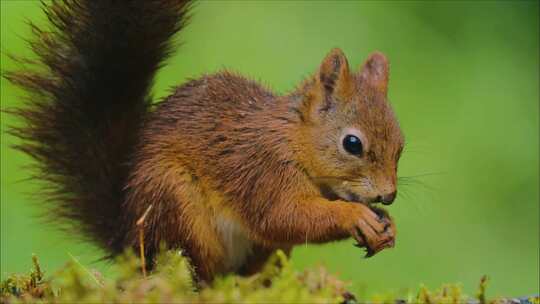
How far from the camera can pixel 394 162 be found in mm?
2764

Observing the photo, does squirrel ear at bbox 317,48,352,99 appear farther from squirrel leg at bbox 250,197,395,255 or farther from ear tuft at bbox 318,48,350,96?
squirrel leg at bbox 250,197,395,255

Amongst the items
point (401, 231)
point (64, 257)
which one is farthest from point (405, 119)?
point (64, 257)

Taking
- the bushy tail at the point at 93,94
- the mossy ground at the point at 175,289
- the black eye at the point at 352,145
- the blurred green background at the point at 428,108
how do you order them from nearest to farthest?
the mossy ground at the point at 175,289
the black eye at the point at 352,145
the bushy tail at the point at 93,94
the blurred green background at the point at 428,108

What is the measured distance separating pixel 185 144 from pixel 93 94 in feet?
1.03

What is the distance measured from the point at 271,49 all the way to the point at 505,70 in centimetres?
132

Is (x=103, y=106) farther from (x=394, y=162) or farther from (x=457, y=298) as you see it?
(x=457, y=298)

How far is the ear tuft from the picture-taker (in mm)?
2854

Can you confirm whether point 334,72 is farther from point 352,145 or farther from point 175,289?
point 175,289

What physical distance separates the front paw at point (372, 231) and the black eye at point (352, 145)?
0.55 feet

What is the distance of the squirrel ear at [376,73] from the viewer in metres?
2.96

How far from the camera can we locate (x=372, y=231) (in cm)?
264

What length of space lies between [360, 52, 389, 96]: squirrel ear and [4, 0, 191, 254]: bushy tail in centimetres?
57

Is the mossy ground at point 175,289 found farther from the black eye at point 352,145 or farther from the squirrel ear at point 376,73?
the squirrel ear at point 376,73

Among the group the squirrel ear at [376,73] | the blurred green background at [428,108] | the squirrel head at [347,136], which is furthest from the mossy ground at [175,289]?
the blurred green background at [428,108]
